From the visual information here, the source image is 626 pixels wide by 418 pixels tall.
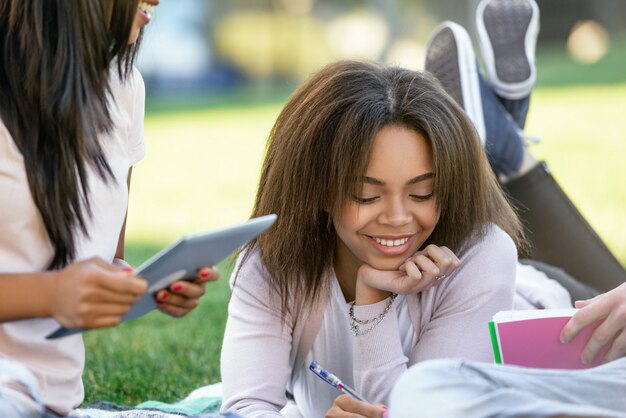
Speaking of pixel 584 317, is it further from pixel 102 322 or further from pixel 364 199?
pixel 102 322

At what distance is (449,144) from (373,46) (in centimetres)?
1382

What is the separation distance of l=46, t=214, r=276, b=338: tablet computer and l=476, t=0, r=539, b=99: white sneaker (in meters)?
2.20

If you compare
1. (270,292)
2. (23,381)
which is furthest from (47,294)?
(270,292)

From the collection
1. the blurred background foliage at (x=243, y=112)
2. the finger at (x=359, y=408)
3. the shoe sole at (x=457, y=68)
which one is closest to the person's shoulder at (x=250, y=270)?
the blurred background foliage at (x=243, y=112)

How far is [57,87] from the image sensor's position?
6.14 ft

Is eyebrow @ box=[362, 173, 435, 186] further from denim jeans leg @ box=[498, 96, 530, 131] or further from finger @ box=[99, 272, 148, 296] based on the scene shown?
denim jeans leg @ box=[498, 96, 530, 131]

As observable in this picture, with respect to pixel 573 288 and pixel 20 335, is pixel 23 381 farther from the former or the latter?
pixel 573 288

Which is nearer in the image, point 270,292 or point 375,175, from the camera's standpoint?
point 375,175

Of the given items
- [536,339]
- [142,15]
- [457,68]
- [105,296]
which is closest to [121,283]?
[105,296]

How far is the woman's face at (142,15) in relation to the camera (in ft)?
6.51

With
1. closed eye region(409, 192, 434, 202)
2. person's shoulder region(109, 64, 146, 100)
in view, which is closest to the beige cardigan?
closed eye region(409, 192, 434, 202)

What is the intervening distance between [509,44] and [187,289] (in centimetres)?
238

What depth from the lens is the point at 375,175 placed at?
7.42 feet

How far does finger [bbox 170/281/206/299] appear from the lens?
71.4 inches
